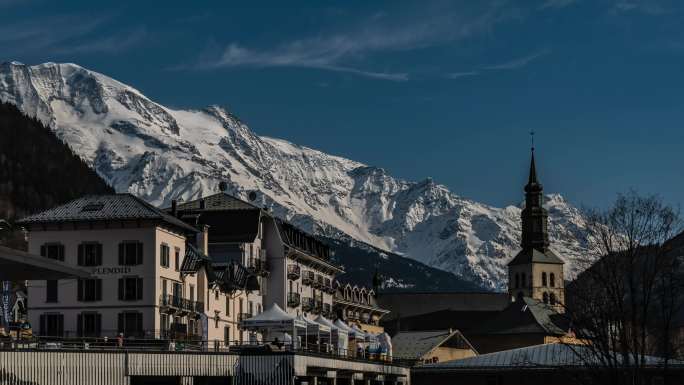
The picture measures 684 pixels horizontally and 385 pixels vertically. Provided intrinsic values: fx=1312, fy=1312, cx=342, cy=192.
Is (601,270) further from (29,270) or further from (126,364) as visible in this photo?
(29,270)

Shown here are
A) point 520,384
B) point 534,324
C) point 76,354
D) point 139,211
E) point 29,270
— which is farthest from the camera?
point 534,324

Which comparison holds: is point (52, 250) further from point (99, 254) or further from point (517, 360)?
point (517, 360)

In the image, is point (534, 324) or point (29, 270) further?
point (534, 324)

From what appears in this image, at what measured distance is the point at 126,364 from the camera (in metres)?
80.8

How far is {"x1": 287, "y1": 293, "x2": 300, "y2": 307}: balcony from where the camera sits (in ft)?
421

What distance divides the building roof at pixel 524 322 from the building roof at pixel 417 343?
22548 millimetres

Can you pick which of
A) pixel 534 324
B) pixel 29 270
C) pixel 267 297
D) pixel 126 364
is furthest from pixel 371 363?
pixel 534 324

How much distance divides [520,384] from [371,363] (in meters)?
19.3

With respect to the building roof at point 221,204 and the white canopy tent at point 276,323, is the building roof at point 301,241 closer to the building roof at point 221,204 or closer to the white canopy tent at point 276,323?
the building roof at point 221,204

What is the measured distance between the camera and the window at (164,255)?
101 meters

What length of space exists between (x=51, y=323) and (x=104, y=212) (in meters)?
9.43

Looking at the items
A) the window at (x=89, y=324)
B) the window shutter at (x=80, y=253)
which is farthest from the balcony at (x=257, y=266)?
the window at (x=89, y=324)

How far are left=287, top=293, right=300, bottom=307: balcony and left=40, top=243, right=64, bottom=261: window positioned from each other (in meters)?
31.3

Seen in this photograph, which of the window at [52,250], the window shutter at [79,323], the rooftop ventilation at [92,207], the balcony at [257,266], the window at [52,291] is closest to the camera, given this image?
the window shutter at [79,323]
